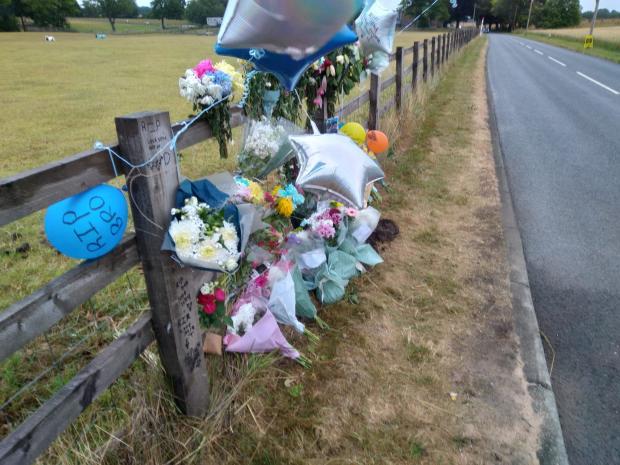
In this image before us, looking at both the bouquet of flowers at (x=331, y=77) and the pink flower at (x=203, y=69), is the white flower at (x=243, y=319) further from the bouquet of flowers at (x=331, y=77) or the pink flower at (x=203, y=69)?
the bouquet of flowers at (x=331, y=77)

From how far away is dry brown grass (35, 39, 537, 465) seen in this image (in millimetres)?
2035

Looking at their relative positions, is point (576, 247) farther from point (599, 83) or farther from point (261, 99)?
point (599, 83)

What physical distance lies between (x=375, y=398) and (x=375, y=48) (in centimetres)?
292

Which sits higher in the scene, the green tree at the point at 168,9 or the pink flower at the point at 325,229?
the green tree at the point at 168,9

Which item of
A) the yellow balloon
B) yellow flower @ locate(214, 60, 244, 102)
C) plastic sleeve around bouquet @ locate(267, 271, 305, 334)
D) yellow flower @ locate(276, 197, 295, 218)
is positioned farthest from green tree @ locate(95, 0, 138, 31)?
plastic sleeve around bouquet @ locate(267, 271, 305, 334)

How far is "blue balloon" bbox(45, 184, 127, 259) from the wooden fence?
5 cm

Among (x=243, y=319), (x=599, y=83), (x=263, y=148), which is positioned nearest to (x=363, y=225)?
(x=263, y=148)

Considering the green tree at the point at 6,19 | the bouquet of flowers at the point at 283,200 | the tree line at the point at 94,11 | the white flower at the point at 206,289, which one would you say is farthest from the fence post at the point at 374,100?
the green tree at the point at 6,19

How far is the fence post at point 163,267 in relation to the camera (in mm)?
1646

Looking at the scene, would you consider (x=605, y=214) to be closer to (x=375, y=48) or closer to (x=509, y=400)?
(x=375, y=48)

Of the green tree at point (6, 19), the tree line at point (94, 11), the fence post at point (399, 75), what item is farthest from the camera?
the tree line at point (94, 11)

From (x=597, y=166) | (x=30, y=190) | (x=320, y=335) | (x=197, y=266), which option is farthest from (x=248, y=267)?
(x=597, y=166)

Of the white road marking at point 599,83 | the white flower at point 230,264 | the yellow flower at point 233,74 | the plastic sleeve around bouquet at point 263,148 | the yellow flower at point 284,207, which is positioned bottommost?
the white road marking at point 599,83

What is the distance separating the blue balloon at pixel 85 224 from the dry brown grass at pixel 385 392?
0.77 metres
